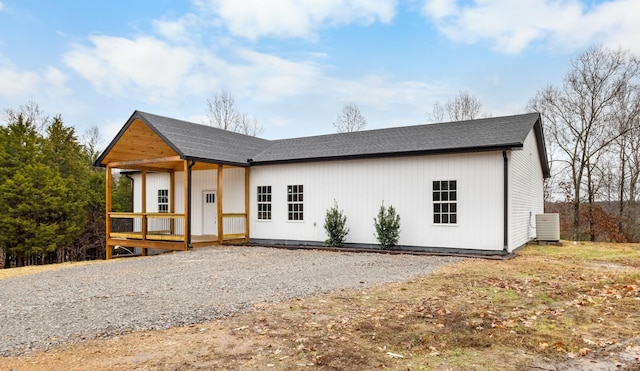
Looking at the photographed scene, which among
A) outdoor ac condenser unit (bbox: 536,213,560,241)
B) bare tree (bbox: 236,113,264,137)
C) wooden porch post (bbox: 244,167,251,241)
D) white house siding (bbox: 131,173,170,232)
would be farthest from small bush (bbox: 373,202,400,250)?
bare tree (bbox: 236,113,264,137)

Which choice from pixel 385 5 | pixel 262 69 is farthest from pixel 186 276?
pixel 262 69

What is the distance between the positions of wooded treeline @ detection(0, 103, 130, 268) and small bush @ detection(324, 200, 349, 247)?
14307mm

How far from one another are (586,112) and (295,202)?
1695 cm

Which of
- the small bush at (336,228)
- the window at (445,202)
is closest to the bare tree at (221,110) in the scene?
the small bush at (336,228)

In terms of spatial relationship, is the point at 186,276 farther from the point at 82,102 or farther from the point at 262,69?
the point at 82,102

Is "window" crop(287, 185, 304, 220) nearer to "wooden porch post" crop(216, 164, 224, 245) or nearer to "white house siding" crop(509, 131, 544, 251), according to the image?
"wooden porch post" crop(216, 164, 224, 245)

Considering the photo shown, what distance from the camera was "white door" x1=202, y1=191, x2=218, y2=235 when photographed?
1695 centimetres

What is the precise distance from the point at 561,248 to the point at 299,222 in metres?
8.74

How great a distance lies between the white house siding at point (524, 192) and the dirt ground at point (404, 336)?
5007 mm

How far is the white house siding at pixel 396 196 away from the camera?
11773 mm

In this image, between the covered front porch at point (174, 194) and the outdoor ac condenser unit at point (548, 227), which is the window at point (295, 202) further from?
the outdoor ac condenser unit at point (548, 227)

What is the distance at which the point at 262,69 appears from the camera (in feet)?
79.6

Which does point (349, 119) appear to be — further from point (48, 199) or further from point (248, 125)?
point (48, 199)

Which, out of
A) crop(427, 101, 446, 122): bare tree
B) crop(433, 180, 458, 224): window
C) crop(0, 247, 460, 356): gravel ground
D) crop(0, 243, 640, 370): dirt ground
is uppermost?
crop(427, 101, 446, 122): bare tree
